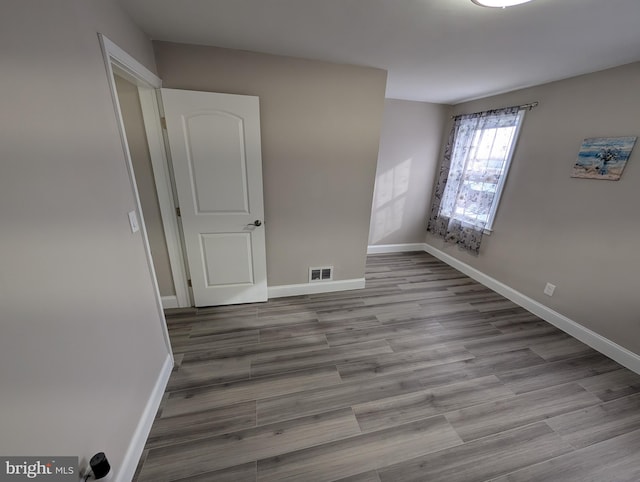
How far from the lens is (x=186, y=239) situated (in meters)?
2.32

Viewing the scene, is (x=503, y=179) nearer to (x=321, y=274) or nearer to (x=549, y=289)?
(x=549, y=289)

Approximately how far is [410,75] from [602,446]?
3.17m

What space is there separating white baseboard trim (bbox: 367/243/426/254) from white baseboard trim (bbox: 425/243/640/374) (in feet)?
2.71

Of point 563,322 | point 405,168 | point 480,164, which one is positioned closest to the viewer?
point 563,322

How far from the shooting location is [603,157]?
83.0 inches

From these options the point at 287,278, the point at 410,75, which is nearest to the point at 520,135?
the point at 410,75

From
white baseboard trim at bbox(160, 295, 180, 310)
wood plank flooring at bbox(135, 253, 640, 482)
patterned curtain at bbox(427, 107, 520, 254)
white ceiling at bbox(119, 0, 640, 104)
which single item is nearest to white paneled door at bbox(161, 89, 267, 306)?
white baseboard trim at bbox(160, 295, 180, 310)

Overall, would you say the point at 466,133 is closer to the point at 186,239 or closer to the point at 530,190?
the point at 530,190

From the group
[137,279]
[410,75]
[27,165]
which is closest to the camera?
[27,165]

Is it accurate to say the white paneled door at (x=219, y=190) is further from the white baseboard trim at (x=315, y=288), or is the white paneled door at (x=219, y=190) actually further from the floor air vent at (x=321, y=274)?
the floor air vent at (x=321, y=274)

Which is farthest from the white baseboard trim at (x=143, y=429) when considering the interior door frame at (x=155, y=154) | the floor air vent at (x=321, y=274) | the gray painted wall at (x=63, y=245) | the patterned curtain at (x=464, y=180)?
the patterned curtain at (x=464, y=180)

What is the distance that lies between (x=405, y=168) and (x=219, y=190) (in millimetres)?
2888

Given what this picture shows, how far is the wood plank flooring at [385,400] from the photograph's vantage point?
4.42ft

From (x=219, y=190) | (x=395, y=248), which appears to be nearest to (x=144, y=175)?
(x=219, y=190)
